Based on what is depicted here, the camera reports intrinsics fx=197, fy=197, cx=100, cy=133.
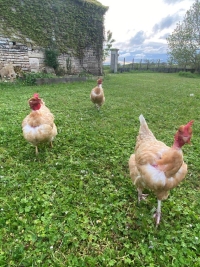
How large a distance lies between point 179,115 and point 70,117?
3806 millimetres

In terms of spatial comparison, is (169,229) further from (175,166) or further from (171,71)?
(171,71)

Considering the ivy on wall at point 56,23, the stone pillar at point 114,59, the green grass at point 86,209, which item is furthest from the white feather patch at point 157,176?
the stone pillar at point 114,59

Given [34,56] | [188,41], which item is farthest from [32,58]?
[188,41]

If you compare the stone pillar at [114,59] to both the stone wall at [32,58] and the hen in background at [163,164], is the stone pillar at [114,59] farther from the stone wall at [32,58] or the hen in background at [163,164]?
the hen in background at [163,164]

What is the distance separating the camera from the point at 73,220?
2459mm

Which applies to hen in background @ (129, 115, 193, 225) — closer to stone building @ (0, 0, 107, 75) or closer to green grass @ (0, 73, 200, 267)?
green grass @ (0, 73, 200, 267)

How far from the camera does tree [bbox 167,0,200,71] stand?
86.8 ft

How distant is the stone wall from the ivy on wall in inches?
16.6

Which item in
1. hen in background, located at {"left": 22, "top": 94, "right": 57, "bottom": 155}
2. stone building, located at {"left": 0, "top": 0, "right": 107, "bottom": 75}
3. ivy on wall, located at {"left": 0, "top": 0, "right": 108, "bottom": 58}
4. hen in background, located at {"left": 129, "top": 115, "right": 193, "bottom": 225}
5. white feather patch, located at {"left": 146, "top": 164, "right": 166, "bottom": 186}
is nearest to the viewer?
hen in background, located at {"left": 129, "top": 115, "right": 193, "bottom": 225}

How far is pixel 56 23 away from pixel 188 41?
20.5 metres

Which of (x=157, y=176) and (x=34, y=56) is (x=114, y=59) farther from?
(x=157, y=176)

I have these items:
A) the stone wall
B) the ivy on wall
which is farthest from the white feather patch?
the ivy on wall

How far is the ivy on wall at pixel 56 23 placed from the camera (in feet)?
40.9

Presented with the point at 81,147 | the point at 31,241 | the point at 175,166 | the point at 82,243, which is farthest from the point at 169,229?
the point at 81,147
